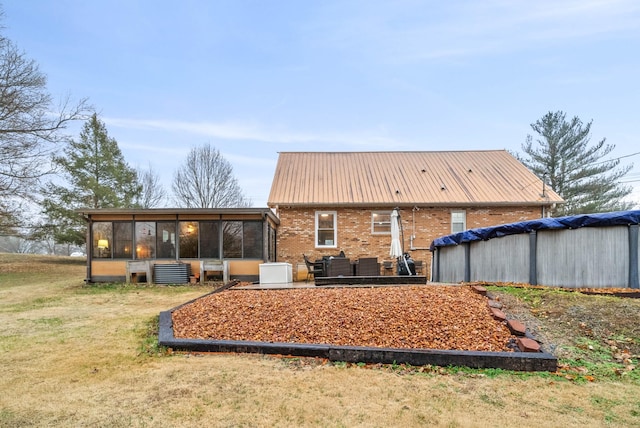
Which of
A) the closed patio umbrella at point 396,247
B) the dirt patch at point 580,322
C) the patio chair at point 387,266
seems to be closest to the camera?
the dirt patch at point 580,322

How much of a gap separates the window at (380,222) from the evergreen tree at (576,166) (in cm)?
1533

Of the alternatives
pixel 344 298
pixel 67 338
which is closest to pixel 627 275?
pixel 344 298

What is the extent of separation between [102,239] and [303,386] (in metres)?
11.8

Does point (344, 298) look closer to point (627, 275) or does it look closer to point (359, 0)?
point (627, 275)

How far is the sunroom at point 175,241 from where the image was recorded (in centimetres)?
1233

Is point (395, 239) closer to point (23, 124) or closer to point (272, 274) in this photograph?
point (272, 274)

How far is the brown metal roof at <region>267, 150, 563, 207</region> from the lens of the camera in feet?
47.1

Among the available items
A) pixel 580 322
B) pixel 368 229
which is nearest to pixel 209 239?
pixel 368 229

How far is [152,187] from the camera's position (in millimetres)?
28797

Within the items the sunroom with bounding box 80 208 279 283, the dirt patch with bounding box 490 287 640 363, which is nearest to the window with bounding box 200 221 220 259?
the sunroom with bounding box 80 208 279 283

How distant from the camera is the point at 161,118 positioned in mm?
24531

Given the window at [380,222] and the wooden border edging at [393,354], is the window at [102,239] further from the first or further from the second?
the wooden border edging at [393,354]

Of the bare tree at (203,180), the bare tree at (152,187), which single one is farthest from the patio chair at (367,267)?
the bare tree at (152,187)

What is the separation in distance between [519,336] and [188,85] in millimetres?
17983
